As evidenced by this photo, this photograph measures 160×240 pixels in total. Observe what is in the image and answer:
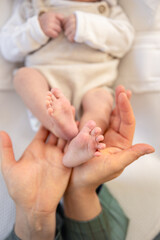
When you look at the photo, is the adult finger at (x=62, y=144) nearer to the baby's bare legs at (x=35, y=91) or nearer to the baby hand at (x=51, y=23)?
the baby's bare legs at (x=35, y=91)

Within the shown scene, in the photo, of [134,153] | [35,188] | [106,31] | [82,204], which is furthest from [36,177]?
[106,31]

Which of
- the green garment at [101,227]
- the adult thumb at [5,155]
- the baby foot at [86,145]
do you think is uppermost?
the baby foot at [86,145]

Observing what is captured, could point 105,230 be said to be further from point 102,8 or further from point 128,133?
point 102,8

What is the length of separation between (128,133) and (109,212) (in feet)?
0.72

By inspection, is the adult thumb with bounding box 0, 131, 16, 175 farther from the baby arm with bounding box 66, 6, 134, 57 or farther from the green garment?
the baby arm with bounding box 66, 6, 134, 57

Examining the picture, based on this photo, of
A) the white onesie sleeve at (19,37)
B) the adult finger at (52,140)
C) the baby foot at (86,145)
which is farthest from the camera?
the white onesie sleeve at (19,37)

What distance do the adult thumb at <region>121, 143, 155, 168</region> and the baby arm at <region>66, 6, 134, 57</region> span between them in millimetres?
440

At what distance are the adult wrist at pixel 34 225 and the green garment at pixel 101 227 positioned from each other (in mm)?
23

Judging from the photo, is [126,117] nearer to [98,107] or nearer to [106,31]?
[98,107]

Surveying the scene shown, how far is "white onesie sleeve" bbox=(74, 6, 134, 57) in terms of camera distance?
77 centimetres

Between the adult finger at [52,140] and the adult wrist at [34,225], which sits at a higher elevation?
the adult finger at [52,140]

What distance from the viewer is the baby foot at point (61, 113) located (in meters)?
0.53

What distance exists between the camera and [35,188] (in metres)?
0.53

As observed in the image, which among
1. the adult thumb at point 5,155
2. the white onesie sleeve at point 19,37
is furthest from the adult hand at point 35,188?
the white onesie sleeve at point 19,37
